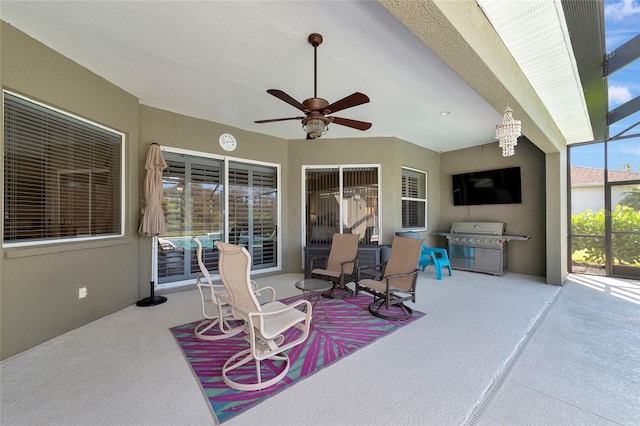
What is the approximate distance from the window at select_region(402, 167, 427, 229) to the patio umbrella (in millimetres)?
4792

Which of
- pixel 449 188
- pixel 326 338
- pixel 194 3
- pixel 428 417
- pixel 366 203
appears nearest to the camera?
pixel 428 417

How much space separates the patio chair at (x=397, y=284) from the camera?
10.7ft

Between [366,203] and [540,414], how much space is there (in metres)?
4.32

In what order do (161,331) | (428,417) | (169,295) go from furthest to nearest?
(169,295) → (161,331) → (428,417)

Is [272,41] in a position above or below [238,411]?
above

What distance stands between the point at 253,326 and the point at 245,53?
263 centimetres

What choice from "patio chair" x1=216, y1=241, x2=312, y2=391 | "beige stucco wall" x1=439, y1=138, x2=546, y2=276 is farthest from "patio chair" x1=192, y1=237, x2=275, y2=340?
"beige stucco wall" x1=439, y1=138, x2=546, y2=276

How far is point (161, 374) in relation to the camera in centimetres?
211

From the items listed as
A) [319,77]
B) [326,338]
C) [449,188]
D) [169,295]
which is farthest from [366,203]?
[169,295]

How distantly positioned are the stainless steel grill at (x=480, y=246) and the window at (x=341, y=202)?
207cm

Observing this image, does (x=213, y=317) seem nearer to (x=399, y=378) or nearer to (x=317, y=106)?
(x=399, y=378)

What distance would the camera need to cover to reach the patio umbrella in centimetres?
369

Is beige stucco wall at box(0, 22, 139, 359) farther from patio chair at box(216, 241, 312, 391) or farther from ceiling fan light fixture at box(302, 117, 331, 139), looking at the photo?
ceiling fan light fixture at box(302, 117, 331, 139)

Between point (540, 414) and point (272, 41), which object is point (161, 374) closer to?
point (540, 414)
